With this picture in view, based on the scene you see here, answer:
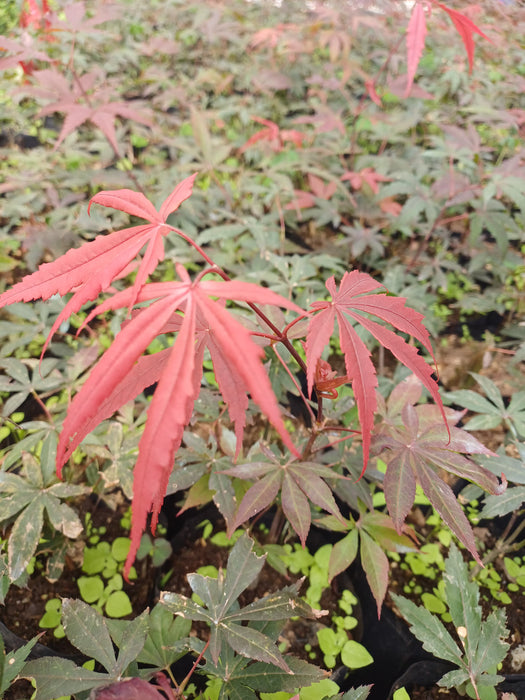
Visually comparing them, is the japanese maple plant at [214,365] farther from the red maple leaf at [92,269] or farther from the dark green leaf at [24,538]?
the dark green leaf at [24,538]

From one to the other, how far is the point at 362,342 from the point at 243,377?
23cm

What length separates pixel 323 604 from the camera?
1.08 meters

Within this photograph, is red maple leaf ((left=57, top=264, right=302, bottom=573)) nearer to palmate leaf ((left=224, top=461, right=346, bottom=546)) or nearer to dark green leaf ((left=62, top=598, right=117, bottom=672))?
palmate leaf ((left=224, top=461, right=346, bottom=546))

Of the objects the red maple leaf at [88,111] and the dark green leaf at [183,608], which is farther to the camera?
the red maple leaf at [88,111]

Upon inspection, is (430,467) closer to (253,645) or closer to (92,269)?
(253,645)

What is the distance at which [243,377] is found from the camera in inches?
15.5

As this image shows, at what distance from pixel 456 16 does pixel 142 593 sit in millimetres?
1681

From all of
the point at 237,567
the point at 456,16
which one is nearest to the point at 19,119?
the point at 456,16

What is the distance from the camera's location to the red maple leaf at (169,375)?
15.0 inches

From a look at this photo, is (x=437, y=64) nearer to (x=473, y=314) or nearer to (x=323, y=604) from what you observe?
(x=473, y=314)

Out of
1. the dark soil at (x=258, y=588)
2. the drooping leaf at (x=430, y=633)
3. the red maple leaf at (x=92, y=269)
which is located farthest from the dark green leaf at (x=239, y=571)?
the red maple leaf at (x=92, y=269)

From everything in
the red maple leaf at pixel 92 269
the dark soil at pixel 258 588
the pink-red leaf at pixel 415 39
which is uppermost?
the pink-red leaf at pixel 415 39

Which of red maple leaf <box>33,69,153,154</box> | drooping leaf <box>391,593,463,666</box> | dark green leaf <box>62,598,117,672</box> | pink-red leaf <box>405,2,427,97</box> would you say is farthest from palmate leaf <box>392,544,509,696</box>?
red maple leaf <box>33,69,153,154</box>

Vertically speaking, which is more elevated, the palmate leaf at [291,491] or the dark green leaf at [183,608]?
the palmate leaf at [291,491]
